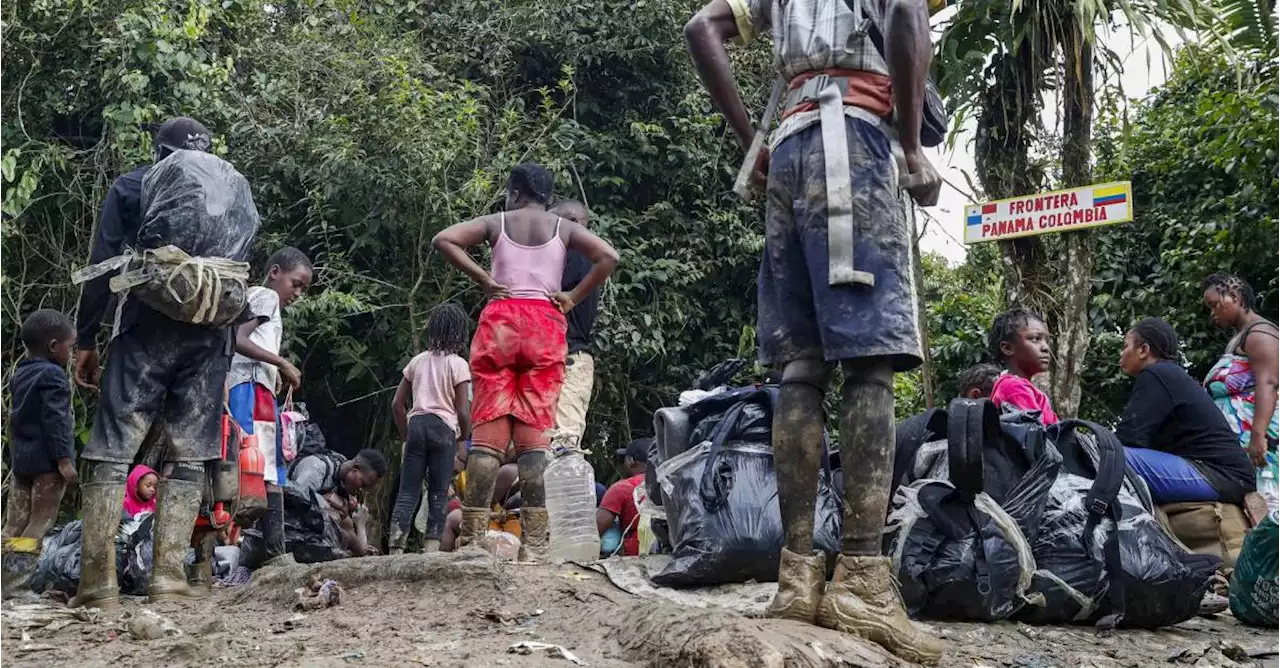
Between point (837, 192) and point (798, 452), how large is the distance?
701mm

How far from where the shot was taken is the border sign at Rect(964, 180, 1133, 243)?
24.9 feet

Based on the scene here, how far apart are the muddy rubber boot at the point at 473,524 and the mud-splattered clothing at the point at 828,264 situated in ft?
8.15

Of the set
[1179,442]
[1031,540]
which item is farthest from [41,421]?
[1179,442]

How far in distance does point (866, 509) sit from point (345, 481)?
5.71m

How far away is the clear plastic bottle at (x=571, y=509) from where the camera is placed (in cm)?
653

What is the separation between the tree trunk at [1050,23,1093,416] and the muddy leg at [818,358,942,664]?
5671 millimetres

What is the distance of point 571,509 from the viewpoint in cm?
668

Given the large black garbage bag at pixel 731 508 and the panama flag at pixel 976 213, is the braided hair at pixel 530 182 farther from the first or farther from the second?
the panama flag at pixel 976 213

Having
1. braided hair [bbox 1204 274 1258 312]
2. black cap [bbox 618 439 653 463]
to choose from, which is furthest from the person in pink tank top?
braided hair [bbox 1204 274 1258 312]

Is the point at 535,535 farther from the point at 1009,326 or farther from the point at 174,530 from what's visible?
the point at 1009,326

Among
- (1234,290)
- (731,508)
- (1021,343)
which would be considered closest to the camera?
(731,508)

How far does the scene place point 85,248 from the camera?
10.4 m

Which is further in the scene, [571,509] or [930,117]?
[571,509]

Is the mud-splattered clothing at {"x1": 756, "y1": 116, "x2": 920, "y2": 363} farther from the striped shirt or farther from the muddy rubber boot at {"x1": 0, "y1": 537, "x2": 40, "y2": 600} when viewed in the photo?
the muddy rubber boot at {"x1": 0, "y1": 537, "x2": 40, "y2": 600}
